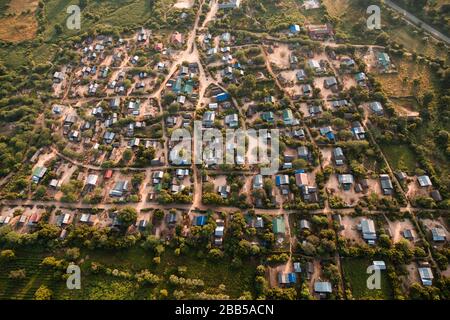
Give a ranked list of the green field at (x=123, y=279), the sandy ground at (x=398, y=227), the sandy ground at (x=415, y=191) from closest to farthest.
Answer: the green field at (x=123, y=279), the sandy ground at (x=398, y=227), the sandy ground at (x=415, y=191)

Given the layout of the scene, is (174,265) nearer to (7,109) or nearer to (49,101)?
(49,101)

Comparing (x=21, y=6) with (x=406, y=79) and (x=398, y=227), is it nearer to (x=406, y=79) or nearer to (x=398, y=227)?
(x=406, y=79)

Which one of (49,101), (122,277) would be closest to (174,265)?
(122,277)

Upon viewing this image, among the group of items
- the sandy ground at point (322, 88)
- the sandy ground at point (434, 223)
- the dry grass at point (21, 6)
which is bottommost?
the sandy ground at point (434, 223)

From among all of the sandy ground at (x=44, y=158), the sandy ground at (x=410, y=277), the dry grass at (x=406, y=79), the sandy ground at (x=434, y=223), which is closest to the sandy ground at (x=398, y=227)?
the sandy ground at (x=434, y=223)

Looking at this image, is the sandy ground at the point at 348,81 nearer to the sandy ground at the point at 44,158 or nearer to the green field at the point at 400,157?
the green field at the point at 400,157

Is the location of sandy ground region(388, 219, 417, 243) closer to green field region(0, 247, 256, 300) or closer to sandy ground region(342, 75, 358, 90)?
green field region(0, 247, 256, 300)

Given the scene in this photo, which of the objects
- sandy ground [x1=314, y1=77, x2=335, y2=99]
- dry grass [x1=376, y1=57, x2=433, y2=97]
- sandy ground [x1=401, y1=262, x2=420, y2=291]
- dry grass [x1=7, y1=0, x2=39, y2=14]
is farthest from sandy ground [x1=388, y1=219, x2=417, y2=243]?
dry grass [x1=7, y1=0, x2=39, y2=14]
